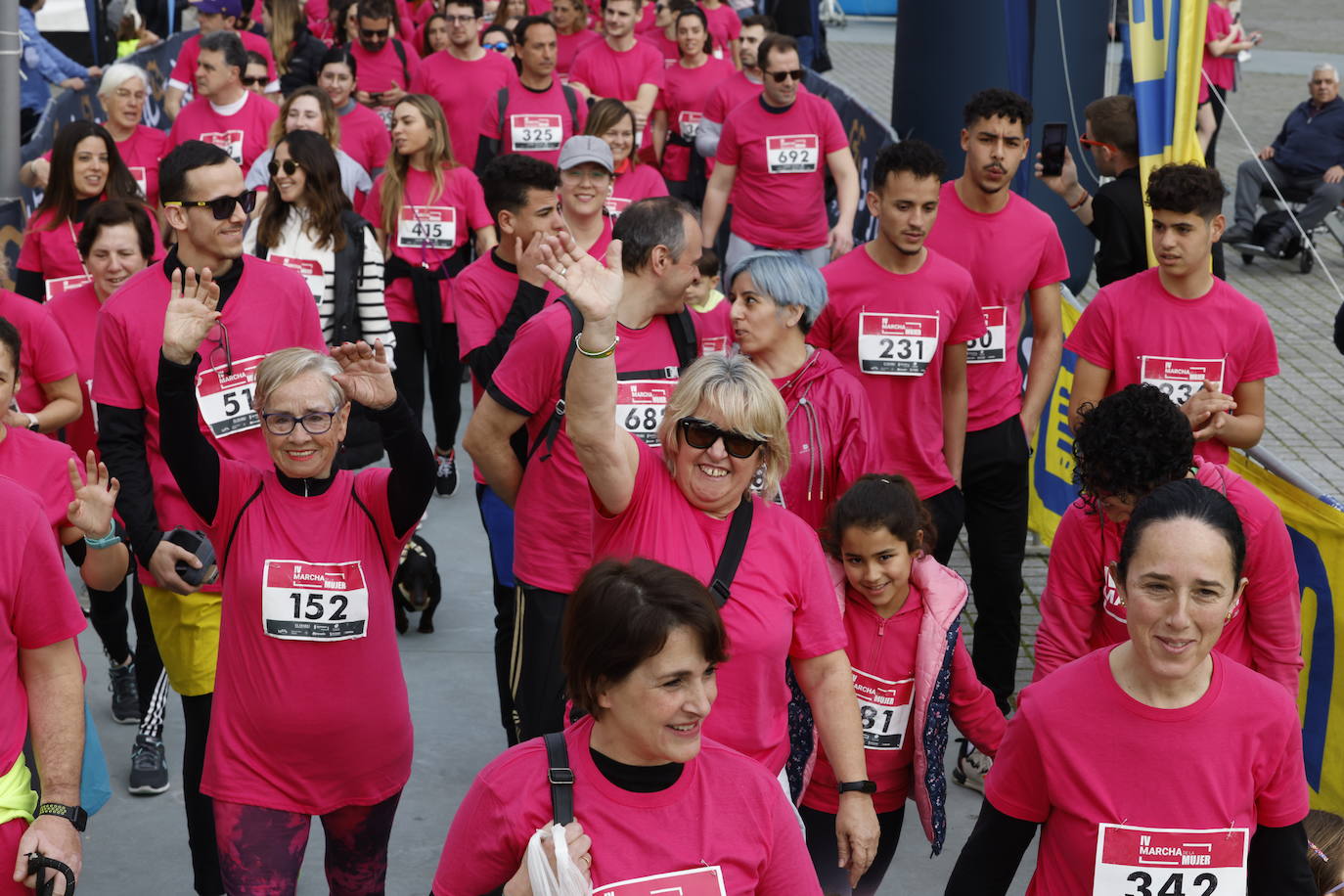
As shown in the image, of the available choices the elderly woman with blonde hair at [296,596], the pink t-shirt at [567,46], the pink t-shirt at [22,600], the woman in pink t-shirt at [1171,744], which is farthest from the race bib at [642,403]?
the pink t-shirt at [567,46]

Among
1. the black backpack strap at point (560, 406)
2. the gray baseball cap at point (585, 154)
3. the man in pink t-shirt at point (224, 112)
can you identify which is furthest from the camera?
the man in pink t-shirt at point (224, 112)

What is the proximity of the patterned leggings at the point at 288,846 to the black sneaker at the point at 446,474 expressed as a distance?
15.5 feet

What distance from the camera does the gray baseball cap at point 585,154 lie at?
673 cm

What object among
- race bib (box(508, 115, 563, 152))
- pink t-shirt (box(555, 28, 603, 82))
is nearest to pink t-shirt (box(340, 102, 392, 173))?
race bib (box(508, 115, 563, 152))

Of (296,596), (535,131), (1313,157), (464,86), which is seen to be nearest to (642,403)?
(296,596)

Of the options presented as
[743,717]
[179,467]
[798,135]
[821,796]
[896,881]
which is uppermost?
[798,135]

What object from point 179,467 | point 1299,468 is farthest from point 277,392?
point 1299,468

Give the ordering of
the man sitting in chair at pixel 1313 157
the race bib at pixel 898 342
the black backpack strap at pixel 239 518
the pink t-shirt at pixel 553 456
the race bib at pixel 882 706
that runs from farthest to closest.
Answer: the man sitting in chair at pixel 1313 157 < the race bib at pixel 898 342 < the pink t-shirt at pixel 553 456 < the race bib at pixel 882 706 < the black backpack strap at pixel 239 518

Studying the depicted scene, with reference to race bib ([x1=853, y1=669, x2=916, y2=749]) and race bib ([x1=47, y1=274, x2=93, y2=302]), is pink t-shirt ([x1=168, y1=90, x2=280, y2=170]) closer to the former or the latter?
race bib ([x1=47, y1=274, x2=93, y2=302])

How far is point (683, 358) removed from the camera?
16.3 feet

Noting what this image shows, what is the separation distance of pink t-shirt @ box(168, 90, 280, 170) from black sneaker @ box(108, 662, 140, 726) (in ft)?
14.3

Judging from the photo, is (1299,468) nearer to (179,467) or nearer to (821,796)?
(821,796)

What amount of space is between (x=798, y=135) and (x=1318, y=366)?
184 inches

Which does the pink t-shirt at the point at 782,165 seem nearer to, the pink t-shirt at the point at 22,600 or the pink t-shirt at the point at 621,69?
the pink t-shirt at the point at 621,69
